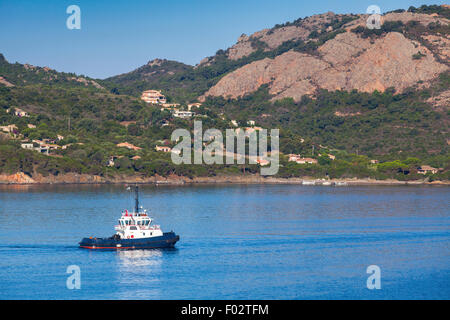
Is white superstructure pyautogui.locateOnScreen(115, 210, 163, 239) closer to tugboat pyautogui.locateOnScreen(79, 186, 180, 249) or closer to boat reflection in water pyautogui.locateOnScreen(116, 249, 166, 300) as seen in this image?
tugboat pyautogui.locateOnScreen(79, 186, 180, 249)

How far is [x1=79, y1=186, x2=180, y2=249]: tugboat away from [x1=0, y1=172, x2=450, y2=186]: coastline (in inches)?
3310

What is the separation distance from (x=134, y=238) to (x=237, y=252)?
831 centimetres

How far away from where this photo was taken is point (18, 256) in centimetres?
5216

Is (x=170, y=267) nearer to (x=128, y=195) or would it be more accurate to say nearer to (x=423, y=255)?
(x=423, y=255)

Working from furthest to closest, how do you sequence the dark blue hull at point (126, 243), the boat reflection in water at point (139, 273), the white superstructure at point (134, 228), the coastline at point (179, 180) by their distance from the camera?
the coastline at point (179, 180) → the white superstructure at point (134, 228) → the dark blue hull at point (126, 243) → the boat reflection in water at point (139, 273)

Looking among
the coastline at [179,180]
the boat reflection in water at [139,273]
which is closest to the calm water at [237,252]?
the boat reflection in water at [139,273]

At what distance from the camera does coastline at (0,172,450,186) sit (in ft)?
445

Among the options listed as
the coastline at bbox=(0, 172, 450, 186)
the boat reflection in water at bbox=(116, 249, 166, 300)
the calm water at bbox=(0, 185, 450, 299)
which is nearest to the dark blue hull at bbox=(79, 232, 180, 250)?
the boat reflection in water at bbox=(116, 249, 166, 300)

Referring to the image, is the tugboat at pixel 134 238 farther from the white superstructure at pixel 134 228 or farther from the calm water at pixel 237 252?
the calm water at pixel 237 252

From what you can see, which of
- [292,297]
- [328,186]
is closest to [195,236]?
[292,297]

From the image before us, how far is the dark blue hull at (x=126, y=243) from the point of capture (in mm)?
54812

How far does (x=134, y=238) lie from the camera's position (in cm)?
5516

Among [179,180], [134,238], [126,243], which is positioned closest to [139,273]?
[126,243]

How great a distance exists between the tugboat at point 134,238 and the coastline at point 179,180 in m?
84.1
